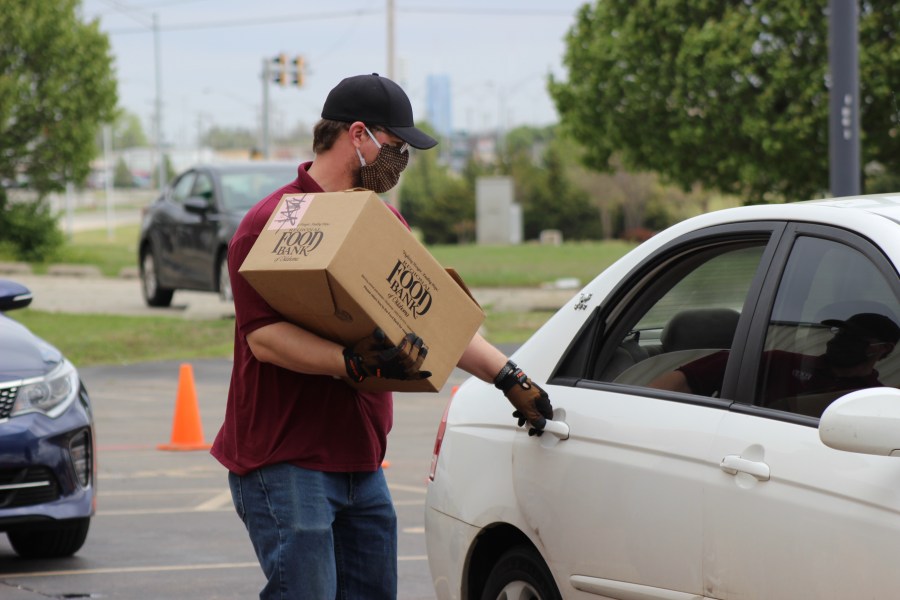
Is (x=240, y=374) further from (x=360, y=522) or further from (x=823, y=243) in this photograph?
(x=823, y=243)

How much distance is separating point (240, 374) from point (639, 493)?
1110mm

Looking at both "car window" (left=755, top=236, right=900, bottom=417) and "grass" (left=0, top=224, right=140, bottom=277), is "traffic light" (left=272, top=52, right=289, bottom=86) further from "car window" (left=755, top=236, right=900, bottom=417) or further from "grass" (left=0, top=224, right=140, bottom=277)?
"car window" (left=755, top=236, right=900, bottom=417)

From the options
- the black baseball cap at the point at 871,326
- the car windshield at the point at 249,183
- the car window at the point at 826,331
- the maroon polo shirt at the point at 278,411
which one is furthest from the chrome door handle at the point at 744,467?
A: the car windshield at the point at 249,183

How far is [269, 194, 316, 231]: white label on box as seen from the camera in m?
3.80

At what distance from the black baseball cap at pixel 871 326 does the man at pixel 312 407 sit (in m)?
0.94

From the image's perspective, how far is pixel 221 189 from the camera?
62.8 feet

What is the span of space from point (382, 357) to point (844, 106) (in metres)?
8.95

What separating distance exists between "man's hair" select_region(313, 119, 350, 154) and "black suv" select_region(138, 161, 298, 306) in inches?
555

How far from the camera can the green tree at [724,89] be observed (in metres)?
20.6

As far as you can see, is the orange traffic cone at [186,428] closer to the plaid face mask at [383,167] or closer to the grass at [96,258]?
the plaid face mask at [383,167]

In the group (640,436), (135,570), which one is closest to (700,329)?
(640,436)

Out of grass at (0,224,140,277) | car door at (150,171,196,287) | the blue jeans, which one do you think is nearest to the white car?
the blue jeans

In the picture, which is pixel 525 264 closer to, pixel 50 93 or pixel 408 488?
pixel 50 93

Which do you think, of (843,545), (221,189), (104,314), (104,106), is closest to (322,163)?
(843,545)
